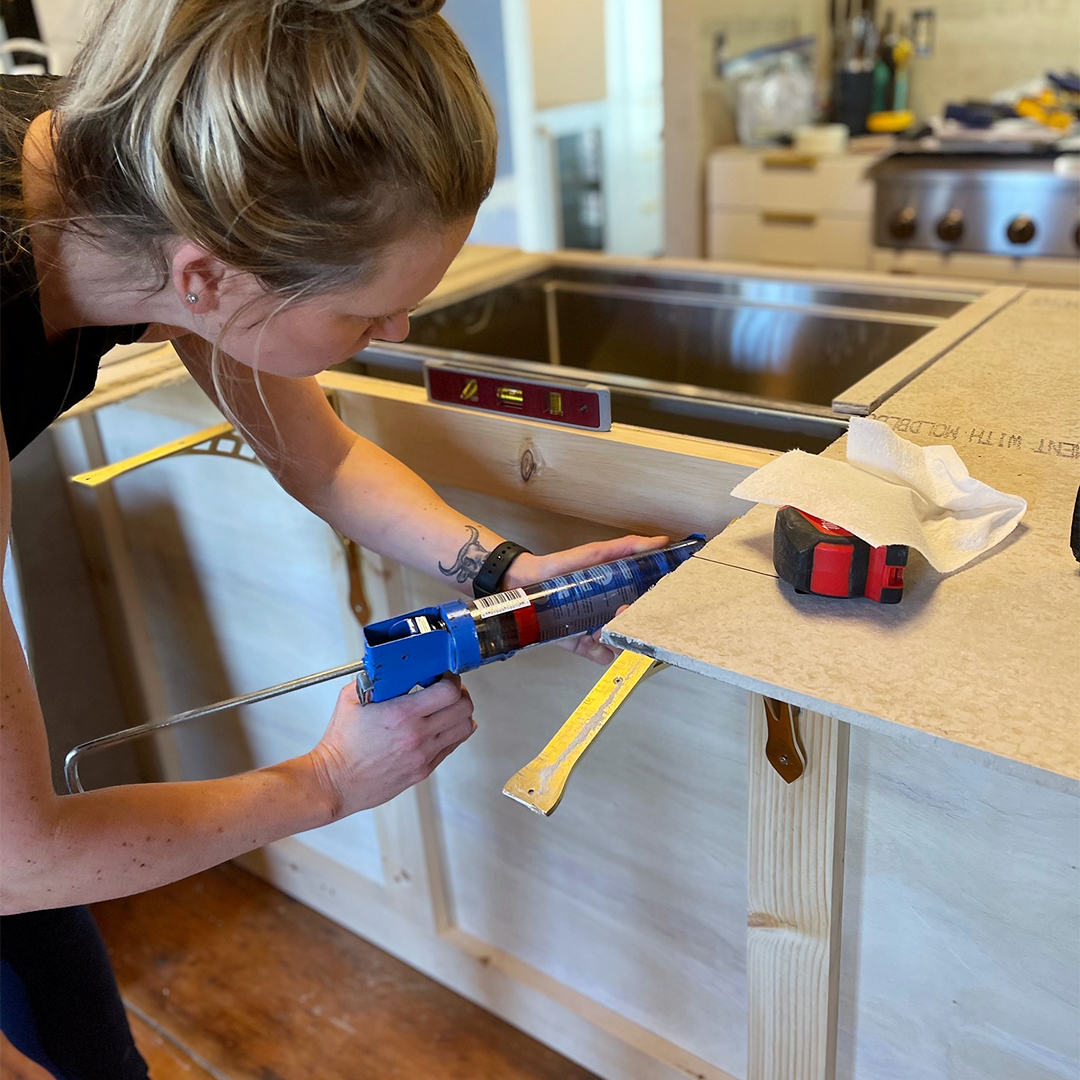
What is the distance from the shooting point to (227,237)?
24.3 inches

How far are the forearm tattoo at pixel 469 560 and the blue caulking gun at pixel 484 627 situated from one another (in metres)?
0.18

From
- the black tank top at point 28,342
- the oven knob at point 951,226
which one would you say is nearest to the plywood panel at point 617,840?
the black tank top at point 28,342

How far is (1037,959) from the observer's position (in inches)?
30.4

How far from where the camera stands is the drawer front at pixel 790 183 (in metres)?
2.16

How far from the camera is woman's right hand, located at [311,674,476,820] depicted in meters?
0.76

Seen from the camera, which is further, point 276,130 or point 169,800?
point 169,800

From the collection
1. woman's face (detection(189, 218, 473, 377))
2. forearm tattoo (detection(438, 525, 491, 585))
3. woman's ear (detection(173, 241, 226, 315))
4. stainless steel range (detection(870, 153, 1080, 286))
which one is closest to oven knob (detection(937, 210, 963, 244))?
stainless steel range (detection(870, 153, 1080, 286))

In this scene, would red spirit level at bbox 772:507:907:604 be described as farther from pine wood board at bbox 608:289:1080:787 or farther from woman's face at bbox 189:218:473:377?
woman's face at bbox 189:218:473:377

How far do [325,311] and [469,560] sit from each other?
12.8 inches

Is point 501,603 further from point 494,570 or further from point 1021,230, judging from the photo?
point 1021,230

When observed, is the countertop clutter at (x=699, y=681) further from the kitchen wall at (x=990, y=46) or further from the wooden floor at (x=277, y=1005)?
the kitchen wall at (x=990, y=46)

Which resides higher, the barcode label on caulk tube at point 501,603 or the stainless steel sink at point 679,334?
the stainless steel sink at point 679,334

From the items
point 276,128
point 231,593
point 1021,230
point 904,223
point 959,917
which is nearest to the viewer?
A: point 276,128

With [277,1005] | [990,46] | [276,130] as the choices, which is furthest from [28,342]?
[990,46]
